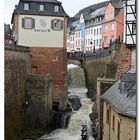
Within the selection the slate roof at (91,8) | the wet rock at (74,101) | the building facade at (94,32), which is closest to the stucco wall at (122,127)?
the wet rock at (74,101)

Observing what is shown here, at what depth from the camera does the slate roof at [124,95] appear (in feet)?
7.44

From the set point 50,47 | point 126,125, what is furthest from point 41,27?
point 126,125

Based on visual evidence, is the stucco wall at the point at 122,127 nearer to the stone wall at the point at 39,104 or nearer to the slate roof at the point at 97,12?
the stone wall at the point at 39,104

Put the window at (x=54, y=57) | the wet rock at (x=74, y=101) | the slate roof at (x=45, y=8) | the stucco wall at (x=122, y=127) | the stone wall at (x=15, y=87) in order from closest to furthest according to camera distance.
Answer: the stucco wall at (x=122, y=127) < the stone wall at (x=15, y=87) < the slate roof at (x=45, y=8) < the window at (x=54, y=57) < the wet rock at (x=74, y=101)

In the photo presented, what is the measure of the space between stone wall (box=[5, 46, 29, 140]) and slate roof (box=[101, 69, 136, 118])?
65 cm

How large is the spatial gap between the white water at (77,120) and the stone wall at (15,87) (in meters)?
0.24

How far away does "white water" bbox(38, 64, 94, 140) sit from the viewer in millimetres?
2611

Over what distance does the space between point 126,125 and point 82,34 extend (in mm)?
883

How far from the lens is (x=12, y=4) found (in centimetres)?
242

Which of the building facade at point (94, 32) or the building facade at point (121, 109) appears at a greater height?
the building facade at point (94, 32)

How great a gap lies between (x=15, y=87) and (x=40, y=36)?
0.44 metres

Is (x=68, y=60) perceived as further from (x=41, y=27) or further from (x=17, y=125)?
(x=17, y=125)

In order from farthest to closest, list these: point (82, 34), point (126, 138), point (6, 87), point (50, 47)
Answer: point (82, 34), point (50, 47), point (6, 87), point (126, 138)

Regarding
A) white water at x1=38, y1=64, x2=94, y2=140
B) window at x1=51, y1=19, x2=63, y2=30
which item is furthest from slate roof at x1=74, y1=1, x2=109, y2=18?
white water at x1=38, y1=64, x2=94, y2=140
